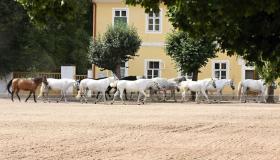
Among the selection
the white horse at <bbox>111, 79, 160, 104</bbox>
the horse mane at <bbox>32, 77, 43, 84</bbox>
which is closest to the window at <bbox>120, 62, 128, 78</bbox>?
the white horse at <bbox>111, 79, 160, 104</bbox>

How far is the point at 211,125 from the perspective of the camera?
19922 mm

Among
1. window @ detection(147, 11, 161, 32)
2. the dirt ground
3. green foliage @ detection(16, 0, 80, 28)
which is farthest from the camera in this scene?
window @ detection(147, 11, 161, 32)

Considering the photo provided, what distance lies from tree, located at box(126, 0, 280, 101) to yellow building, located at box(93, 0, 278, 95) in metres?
34.4

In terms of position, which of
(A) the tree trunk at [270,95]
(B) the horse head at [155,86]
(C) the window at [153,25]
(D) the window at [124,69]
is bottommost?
(A) the tree trunk at [270,95]

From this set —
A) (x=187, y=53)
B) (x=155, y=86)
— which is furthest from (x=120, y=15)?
(x=155, y=86)

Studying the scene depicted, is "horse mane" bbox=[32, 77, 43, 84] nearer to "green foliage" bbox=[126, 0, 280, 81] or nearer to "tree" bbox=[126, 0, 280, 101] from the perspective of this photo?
"tree" bbox=[126, 0, 280, 101]

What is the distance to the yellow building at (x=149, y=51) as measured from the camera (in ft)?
148

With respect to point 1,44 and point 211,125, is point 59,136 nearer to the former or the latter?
point 211,125

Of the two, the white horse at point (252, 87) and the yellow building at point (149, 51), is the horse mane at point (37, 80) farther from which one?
the white horse at point (252, 87)

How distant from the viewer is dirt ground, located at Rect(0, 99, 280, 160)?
42.5 feet

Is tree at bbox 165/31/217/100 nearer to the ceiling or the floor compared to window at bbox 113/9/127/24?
nearer to the floor

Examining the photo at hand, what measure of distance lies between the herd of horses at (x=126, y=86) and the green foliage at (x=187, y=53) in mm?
910

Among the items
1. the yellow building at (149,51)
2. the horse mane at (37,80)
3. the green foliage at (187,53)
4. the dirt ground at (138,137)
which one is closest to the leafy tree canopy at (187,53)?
the green foliage at (187,53)

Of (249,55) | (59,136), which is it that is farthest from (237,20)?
(59,136)
